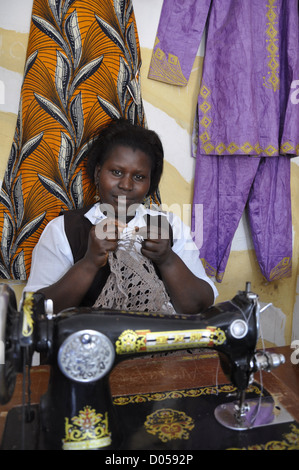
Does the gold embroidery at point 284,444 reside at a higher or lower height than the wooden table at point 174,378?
lower

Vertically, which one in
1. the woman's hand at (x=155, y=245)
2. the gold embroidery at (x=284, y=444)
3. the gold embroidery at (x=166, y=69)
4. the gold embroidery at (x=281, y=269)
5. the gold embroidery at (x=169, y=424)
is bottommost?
the gold embroidery at (x=284, y=444)

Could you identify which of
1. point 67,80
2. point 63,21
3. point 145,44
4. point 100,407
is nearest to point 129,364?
point 100,407

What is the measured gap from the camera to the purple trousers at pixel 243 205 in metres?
1.98

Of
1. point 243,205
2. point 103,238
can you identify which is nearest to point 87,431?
point 103,238

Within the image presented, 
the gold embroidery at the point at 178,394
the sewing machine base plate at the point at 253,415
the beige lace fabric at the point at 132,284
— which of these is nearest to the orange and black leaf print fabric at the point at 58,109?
the beige lace fabric at the point at 132,284

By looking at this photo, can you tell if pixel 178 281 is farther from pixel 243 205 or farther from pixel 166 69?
pixel 166 69

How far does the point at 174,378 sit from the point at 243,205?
1.11 metres

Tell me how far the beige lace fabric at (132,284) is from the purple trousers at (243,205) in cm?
68

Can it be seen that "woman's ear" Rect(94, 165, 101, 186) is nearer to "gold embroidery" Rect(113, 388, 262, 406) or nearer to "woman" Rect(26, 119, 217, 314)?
"woman" Rect(26, 119, 217, 314)

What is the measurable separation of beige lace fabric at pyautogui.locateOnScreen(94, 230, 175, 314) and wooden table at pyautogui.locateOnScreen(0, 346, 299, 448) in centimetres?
22

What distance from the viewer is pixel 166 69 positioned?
1.87 m

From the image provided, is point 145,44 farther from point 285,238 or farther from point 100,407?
point 100,407

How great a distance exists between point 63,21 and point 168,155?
0.75m

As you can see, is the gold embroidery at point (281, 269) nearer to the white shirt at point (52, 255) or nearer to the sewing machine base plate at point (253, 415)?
the white shirt at point (52, 255)
